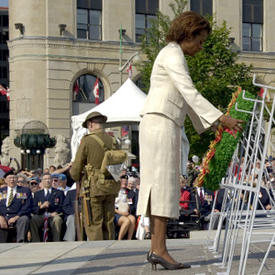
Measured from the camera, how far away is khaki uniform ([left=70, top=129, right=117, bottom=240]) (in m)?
9.60

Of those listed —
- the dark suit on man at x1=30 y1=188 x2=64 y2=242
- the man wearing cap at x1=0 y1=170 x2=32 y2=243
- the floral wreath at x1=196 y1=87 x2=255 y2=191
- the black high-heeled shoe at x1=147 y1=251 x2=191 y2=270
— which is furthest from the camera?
the dark suit on man at x1=30 y1=188 x2=64 y2=242

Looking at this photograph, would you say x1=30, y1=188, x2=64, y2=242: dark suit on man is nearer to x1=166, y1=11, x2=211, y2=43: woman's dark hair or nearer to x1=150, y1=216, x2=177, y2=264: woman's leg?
x1=150, y1=216, x2=177, y2=264: woman's leg

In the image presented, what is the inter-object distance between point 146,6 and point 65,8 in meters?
5.15

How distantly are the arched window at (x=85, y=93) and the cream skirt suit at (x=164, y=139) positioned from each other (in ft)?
113

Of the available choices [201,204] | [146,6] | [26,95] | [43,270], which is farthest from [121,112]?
[146,6]

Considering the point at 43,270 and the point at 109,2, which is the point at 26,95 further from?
the point at 43,270

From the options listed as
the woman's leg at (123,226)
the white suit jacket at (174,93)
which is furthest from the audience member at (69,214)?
the white suit jacket at (174,93)

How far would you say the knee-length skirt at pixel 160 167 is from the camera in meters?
6.33

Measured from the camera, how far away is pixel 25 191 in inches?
522

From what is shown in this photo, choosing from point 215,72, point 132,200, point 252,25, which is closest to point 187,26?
point 132,200

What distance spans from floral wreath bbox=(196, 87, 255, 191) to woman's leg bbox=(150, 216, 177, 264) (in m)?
0.48

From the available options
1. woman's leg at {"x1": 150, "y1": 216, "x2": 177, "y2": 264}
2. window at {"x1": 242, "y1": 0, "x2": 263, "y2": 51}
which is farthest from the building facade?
woman's leg at {"x1": 150, "y1": 216, "x2": 177, "y2": 264}

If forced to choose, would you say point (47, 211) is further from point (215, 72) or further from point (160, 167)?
point (215, 72)

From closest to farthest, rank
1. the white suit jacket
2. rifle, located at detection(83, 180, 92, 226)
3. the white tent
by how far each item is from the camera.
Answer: the white suit jacket
rifle, located at detection(83, 180, 92, 226)
the white tent
